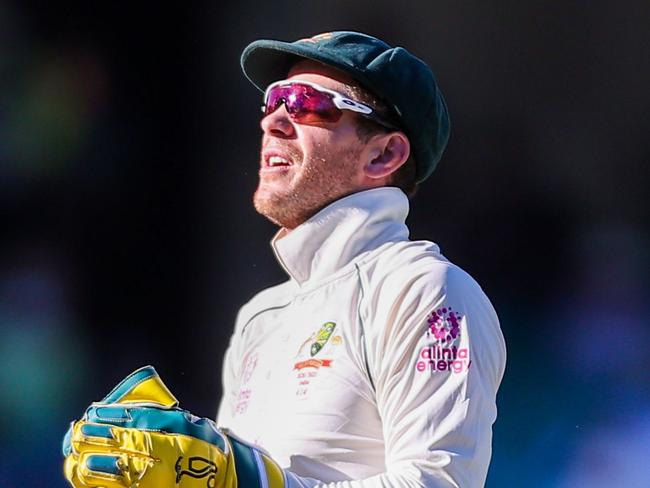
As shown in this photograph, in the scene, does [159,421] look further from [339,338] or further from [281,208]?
[281,208]

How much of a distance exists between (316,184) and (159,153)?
1744 millimetres

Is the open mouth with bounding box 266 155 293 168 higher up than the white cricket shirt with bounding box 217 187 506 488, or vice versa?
the open mouth with bounding box 266 155 293 168

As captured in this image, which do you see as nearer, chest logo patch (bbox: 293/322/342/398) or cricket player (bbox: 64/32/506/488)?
cricket player (bbox: 64/32/506/488)

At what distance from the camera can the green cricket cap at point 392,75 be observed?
1871 mm

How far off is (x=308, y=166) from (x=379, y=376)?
461 mm

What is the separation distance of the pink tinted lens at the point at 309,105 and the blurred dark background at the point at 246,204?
4.84 ft

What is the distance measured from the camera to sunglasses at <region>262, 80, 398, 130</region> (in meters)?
1.90

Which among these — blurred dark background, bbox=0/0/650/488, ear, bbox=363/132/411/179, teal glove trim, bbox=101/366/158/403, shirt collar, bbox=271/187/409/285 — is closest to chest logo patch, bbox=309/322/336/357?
shirt collar, bbox=271/187/409/285

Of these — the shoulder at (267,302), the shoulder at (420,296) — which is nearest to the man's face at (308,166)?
the shoulder at (267,302)

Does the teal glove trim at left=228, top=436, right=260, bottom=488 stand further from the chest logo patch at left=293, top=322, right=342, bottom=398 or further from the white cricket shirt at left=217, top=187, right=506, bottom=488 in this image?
the chest logo patch at left=293, top=322, right=342, bottom=398

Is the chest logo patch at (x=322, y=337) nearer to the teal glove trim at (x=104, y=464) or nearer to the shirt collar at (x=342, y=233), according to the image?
the shirt collar at (x=342, y=233)

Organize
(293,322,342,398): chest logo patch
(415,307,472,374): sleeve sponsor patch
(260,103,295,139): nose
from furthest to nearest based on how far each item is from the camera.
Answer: (260,103,295,139): nose, (293,322,342,398): chest logo patch, (415,307,472,374): sleeve sponsor patch

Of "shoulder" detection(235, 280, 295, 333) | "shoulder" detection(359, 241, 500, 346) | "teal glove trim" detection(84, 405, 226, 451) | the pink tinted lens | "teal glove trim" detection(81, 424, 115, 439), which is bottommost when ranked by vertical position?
"teal glove trim" detection(81, 424, 115, 439)

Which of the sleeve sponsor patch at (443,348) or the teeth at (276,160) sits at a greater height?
the teeth at (276,160)
